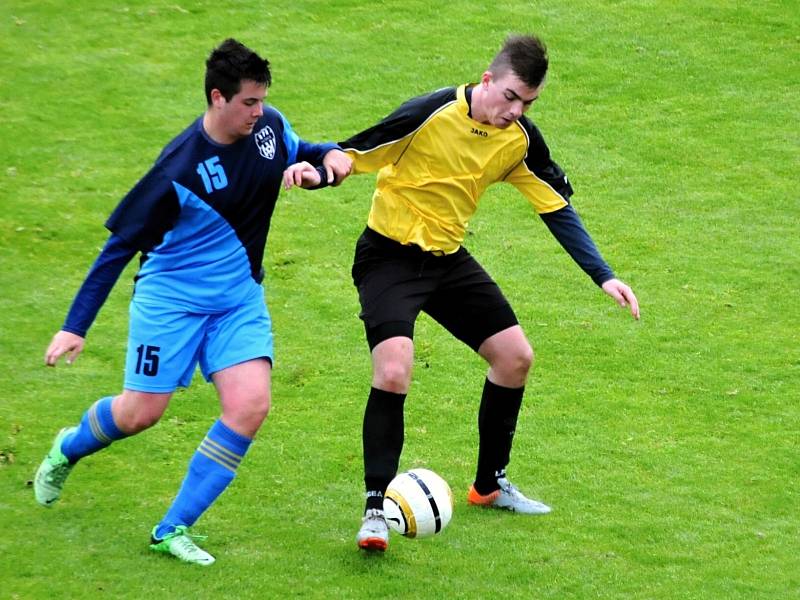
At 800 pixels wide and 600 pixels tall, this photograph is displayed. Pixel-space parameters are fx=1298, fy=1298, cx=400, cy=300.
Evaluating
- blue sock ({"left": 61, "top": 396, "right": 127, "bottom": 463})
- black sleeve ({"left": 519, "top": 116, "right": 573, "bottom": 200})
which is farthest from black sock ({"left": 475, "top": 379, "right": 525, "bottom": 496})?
blue sock ({"left": 61, "top": 396, "right": 127, "bottom": 463})

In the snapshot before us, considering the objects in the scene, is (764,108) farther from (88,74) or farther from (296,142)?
(296,142)

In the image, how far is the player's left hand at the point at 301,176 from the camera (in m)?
5.82

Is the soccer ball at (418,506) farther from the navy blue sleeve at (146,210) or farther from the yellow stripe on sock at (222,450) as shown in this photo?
the navy blue sleeve at (146,210)

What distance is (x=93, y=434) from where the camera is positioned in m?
6.22

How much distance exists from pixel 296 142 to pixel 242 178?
497 millimetres

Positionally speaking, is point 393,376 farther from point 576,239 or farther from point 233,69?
point 233,69

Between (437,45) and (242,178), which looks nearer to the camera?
(242,178)

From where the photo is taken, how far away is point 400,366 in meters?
6.18

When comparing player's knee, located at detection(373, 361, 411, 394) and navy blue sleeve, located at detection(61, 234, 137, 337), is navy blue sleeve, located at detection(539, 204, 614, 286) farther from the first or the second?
navy blue sleeve, located at detection(61, 234, 137, 337)

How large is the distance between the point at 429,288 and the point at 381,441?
827 millimetres

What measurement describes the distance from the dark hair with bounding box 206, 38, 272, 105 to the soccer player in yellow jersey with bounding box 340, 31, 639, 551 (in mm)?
881

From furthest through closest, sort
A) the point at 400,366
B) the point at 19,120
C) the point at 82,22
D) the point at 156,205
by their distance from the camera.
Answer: the point at 82,22 < the point at 19,120 < the point at 400,366 < the point at 156,205

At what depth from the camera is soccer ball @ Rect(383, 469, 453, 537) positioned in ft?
20.1

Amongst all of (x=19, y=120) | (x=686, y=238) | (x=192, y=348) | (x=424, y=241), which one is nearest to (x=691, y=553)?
(x=424, y=241)
